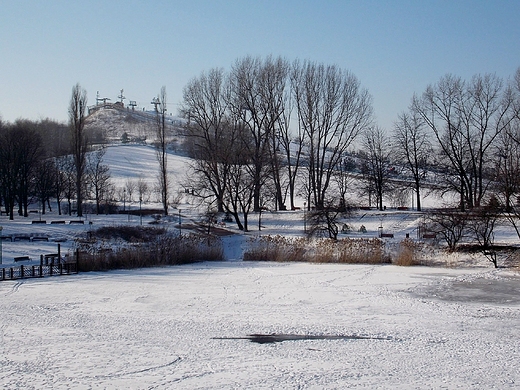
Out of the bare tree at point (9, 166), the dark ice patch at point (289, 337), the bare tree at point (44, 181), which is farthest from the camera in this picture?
the bare tree at point (44, 181)

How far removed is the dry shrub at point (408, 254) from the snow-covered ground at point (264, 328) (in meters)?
1.22

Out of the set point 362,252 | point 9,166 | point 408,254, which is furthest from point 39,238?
point 408,254

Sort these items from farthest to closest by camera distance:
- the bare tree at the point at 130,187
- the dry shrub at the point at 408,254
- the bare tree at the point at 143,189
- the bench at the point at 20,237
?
the bare tree at the point at 143,189, the bare tree at the point at 130,187, the bench at the point at 20,237, the dry shrub at the point at 408,254

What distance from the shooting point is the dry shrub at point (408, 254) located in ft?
94.5

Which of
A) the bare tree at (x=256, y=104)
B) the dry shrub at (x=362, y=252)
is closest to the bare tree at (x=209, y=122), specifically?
the bare tree at (x=256, y=104)

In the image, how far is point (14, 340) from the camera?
13.2 metres

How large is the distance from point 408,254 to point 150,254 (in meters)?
13.0

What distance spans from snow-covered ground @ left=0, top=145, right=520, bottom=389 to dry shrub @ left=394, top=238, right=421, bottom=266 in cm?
122

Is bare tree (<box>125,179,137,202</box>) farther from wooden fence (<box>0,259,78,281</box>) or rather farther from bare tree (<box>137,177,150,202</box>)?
wooden fence (<box>0,259,78,281</box>)

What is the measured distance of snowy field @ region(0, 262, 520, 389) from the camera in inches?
415

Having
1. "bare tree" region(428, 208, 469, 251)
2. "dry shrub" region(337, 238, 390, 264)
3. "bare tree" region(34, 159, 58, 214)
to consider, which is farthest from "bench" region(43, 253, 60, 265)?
"bare tree" region(34, 159, 58, 214)

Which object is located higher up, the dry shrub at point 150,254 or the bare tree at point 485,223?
the bare tree at point 485,223

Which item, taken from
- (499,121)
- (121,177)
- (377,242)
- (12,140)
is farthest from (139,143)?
(377,242)

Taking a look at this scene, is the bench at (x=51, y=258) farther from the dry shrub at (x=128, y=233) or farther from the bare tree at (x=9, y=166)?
the bare tree at (x=9, y=166)
